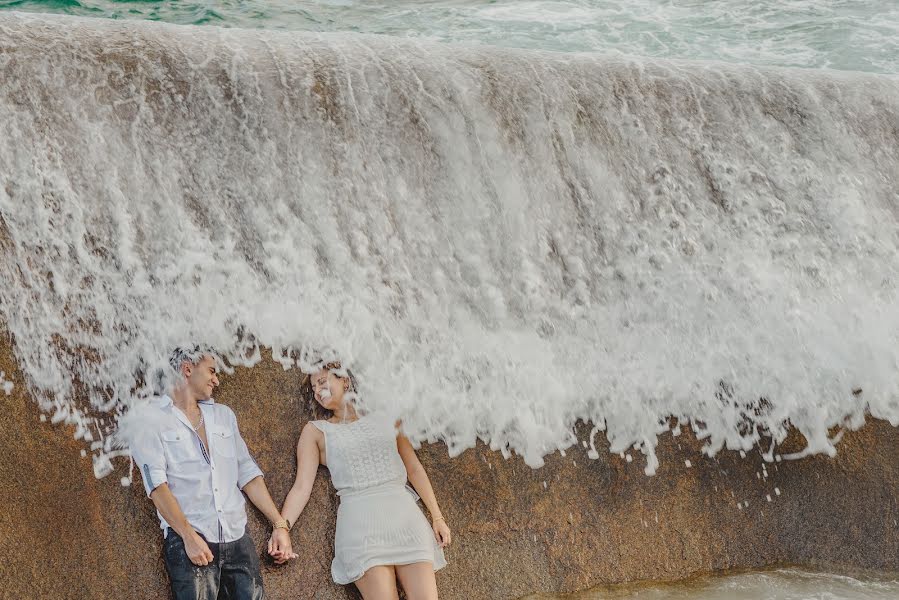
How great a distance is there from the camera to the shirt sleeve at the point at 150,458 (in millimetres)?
3166

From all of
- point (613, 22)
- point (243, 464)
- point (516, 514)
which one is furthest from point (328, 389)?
point (613, 22)

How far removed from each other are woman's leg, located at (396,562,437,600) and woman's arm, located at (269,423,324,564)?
1.46 ft

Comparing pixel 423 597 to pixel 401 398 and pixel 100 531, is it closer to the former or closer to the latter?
pixel 401 398

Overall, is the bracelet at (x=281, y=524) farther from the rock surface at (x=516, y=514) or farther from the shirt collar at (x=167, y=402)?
the shirt collar at (x=167, y=402)

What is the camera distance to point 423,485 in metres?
3.64

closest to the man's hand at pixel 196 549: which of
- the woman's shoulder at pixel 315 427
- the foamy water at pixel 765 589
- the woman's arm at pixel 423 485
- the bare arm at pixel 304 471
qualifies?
the bare arm at pixel 304 471

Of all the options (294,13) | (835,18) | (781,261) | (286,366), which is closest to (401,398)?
(286,366)

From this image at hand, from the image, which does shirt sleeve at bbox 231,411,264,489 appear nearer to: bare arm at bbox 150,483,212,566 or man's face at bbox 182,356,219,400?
man's face at bbox 182,356,219,400

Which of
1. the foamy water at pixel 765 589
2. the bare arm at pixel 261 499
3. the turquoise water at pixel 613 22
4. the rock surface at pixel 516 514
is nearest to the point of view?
the rock surface at pixel 516 514

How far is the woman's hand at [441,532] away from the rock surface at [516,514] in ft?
0.52

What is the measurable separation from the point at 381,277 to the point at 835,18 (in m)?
7.16

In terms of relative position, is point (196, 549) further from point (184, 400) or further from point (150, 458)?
point (184, 400)

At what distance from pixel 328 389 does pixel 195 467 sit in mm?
626

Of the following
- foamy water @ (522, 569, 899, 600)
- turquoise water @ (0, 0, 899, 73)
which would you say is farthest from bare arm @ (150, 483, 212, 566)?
turquoise water @ (0, 0, 899, 73)
